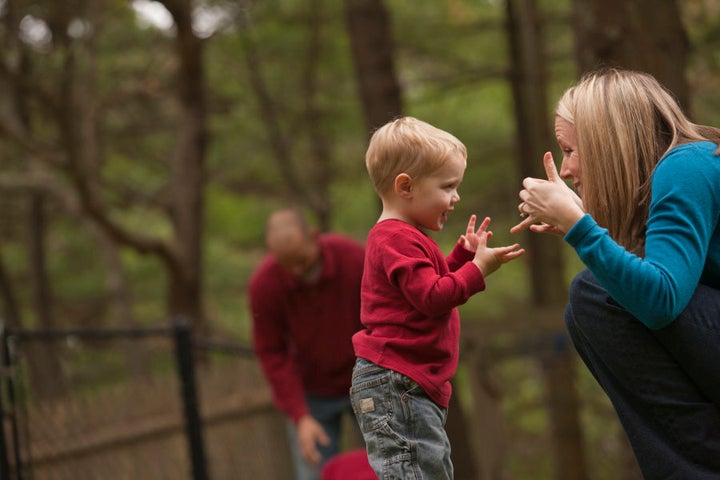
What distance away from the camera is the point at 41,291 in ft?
44.3

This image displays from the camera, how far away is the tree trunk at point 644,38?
524 centimetres

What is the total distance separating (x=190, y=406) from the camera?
601 centimetres

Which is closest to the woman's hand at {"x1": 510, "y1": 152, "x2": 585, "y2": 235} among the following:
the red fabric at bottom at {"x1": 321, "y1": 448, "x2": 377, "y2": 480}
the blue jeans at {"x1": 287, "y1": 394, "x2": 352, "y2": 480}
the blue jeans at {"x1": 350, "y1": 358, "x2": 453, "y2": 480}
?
the blue jeans at {"x1": 350, "y1": 358, "x2": 453, "y2": 480}

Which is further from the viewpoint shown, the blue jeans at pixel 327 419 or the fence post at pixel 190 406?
the fence post at pixel 190 406

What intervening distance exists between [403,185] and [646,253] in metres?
0.68

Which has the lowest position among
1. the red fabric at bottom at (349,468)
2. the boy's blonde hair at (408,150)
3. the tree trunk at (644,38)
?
the red fabric at bottom at (349,468)

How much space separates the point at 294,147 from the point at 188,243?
515cm

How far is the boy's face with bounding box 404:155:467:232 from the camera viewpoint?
9.13 ft

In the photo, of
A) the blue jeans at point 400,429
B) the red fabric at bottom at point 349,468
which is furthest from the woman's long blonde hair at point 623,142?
the red fabric at bottom at point 349,468

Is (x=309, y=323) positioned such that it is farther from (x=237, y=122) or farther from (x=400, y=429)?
(x=237, y=122)

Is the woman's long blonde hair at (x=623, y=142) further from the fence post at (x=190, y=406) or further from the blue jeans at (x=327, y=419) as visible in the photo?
the fence post at (x=190, y=406)

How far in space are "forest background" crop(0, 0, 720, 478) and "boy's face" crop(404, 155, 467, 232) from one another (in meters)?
3.04

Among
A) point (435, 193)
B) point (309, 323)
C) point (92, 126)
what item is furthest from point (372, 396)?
point (92, 126)

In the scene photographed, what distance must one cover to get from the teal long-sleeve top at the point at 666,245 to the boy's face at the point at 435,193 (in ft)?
1.40
